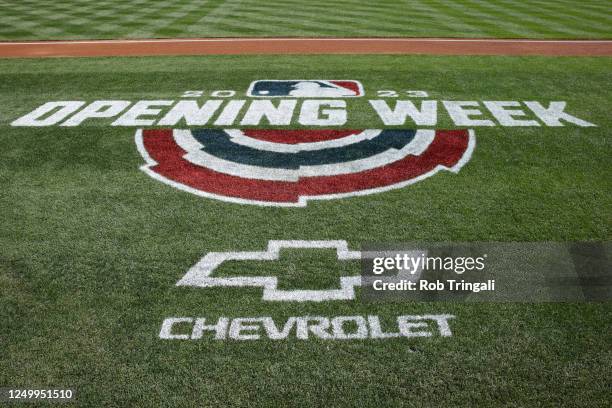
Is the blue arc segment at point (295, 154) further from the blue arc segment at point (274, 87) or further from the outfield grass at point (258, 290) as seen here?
the blue arc segment at point (274, 87)

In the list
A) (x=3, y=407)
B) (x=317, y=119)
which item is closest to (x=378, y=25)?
(x=317, y=119)

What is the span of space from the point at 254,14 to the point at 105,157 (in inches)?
532

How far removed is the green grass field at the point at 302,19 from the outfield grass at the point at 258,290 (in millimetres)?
7784

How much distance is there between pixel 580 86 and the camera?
10320mm

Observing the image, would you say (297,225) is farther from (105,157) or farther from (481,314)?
(105,157)

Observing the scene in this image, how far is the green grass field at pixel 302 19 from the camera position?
15797 mm

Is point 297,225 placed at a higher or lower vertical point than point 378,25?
lower

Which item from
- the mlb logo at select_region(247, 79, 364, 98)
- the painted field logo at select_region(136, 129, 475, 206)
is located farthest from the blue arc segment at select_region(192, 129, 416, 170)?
the mlb logo at select_region(247, 79, 364, 98)

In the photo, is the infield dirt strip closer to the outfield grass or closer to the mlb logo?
the mlb logo

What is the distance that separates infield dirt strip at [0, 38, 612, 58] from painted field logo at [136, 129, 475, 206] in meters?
6.06

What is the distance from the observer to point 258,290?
449 cm

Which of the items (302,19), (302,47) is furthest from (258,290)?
Answer: (302,19)

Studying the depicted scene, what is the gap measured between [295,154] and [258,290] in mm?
3041

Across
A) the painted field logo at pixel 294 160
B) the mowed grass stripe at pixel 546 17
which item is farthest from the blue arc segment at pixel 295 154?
the mowed grass stripe at pixel 546 17
